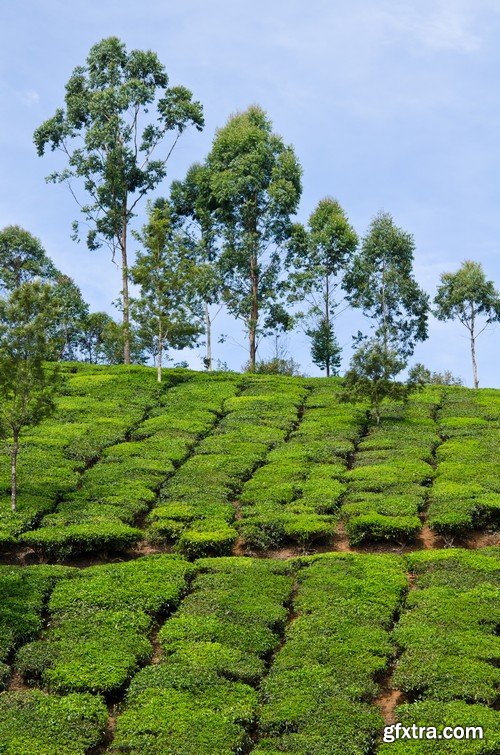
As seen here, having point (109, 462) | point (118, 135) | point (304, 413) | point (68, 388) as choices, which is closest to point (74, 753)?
point (109, 462)

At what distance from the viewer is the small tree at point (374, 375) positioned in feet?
134

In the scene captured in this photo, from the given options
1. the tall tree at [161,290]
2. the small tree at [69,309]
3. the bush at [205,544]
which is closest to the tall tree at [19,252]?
the small tree at [69,309]

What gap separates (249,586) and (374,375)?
1761 centimetres

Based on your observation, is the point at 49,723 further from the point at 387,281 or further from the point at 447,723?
the point at 387,281

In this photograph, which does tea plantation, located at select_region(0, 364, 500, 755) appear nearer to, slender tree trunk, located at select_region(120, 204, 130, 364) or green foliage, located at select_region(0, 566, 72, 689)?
green foliage, located at select_region(0, 566, 72, 689)

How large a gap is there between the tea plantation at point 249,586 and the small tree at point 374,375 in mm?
1481

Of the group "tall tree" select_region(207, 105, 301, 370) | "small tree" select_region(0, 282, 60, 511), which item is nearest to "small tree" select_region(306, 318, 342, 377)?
"tall tree" select_region(207, 105, 301, 370)

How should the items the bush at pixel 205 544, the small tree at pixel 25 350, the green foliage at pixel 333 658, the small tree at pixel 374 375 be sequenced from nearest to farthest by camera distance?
the green foliage at pixel 333 658
the bush at pixel 205 544
the small tree at pixel 25 350
the small tree at pixel 374 375

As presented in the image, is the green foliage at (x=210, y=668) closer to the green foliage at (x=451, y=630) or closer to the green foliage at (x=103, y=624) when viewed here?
the green foliage at (x=103, y=624)

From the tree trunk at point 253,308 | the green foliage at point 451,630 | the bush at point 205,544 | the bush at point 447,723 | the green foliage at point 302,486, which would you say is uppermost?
the tree trunk at point 253,308

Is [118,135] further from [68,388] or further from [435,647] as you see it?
[435,647]

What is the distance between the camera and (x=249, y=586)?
25438 mm

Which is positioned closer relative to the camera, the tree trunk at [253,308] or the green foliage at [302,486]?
the green foliage at [302,486]

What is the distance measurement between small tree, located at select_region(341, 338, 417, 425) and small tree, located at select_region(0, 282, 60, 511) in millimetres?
13909
